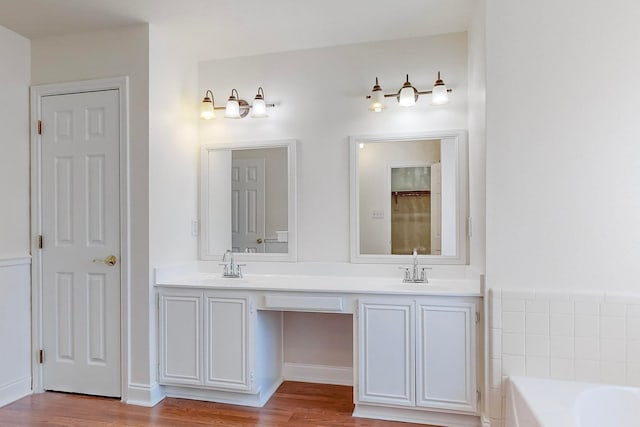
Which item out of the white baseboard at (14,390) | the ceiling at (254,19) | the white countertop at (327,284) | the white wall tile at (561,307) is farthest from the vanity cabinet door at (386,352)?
the white baseboard at (14,390)

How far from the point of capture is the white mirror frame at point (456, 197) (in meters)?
2.74

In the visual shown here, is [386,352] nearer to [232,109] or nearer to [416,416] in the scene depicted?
[416,416]

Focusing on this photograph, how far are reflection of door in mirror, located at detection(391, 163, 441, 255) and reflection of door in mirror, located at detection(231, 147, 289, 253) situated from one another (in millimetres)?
837

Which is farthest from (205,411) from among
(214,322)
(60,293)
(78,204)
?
(78,204)

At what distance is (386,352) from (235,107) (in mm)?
2034

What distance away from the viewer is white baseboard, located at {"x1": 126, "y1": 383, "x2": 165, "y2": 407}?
260 centimetres

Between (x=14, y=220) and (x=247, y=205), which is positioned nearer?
(x=14, y=220)

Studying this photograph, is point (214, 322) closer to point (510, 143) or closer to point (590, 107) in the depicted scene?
point (510, 143)

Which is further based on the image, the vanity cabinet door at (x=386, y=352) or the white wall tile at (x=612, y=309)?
the vanity cabinet door at (x=386, y=352)

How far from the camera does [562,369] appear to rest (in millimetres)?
2059

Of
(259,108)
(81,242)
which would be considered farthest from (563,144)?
(81,242)

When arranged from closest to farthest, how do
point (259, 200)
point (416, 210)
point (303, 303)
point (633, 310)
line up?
1. point (633, 310)
2. point (303, 303)
3. point (416, 210)
4. point (259, 200)

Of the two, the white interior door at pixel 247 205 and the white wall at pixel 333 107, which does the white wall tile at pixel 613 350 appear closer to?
the white wall at pixel 333 107

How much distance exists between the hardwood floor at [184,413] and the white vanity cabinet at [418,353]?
0.73ft
